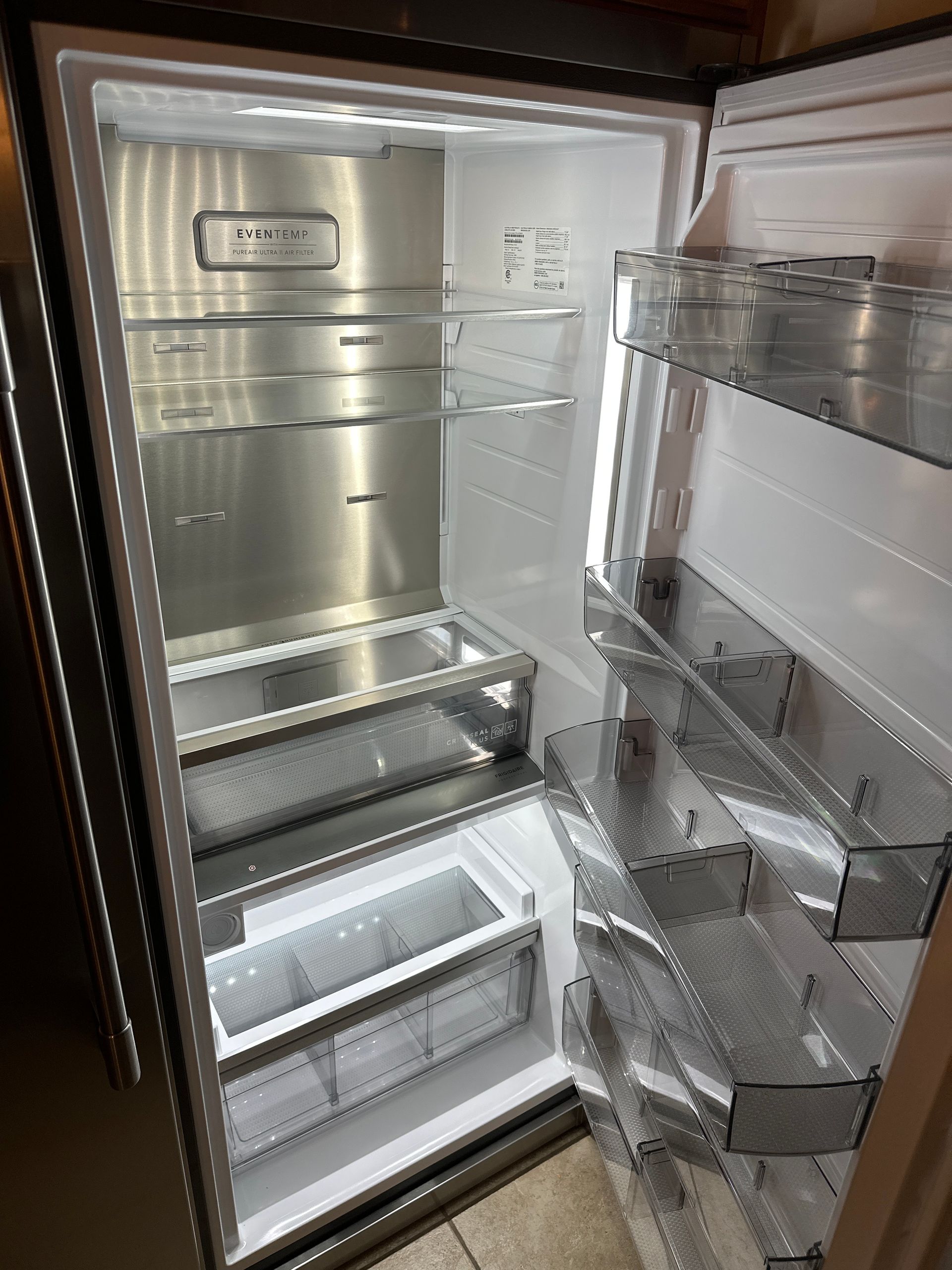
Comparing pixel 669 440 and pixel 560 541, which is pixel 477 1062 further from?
pixel 669 440

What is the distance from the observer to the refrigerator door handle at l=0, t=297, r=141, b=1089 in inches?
32.3

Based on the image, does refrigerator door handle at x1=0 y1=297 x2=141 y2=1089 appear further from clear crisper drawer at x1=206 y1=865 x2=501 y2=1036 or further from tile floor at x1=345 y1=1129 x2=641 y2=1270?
tile floor at x1=345 y1=1129 x2=641 y2=1270

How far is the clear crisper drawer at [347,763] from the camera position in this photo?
144cm

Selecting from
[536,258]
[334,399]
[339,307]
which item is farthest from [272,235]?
[536,258]

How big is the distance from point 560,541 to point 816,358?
0.80 m

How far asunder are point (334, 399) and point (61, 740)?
972mm

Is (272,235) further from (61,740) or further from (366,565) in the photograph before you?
(61,740)

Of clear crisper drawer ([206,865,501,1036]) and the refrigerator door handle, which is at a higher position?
the refrigerator door handle

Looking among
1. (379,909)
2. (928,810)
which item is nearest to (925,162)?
(928,810)

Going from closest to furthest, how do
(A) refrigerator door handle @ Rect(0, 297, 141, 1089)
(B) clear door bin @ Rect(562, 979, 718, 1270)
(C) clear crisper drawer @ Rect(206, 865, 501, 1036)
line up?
(A) refrigerator door handle @ Rect(0, 297, 141, 1089) < (B) clear door bin @ Rect(562, 979, 718, 1270) < (C) clear crisper drawer @ Rect(206, 865, 501, 1036)

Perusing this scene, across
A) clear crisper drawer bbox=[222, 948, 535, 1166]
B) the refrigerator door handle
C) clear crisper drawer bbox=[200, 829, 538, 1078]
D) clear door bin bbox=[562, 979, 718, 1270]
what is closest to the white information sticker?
the refrigerator door handle

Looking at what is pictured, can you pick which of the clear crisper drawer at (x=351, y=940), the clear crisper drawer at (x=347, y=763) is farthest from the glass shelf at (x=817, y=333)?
the clear crisper drawer at (x=351, y=940)

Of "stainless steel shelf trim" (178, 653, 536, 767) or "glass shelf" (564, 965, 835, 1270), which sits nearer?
"glass shelf" (564, 965, 835, 1270)

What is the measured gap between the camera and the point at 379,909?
1.95 meters
